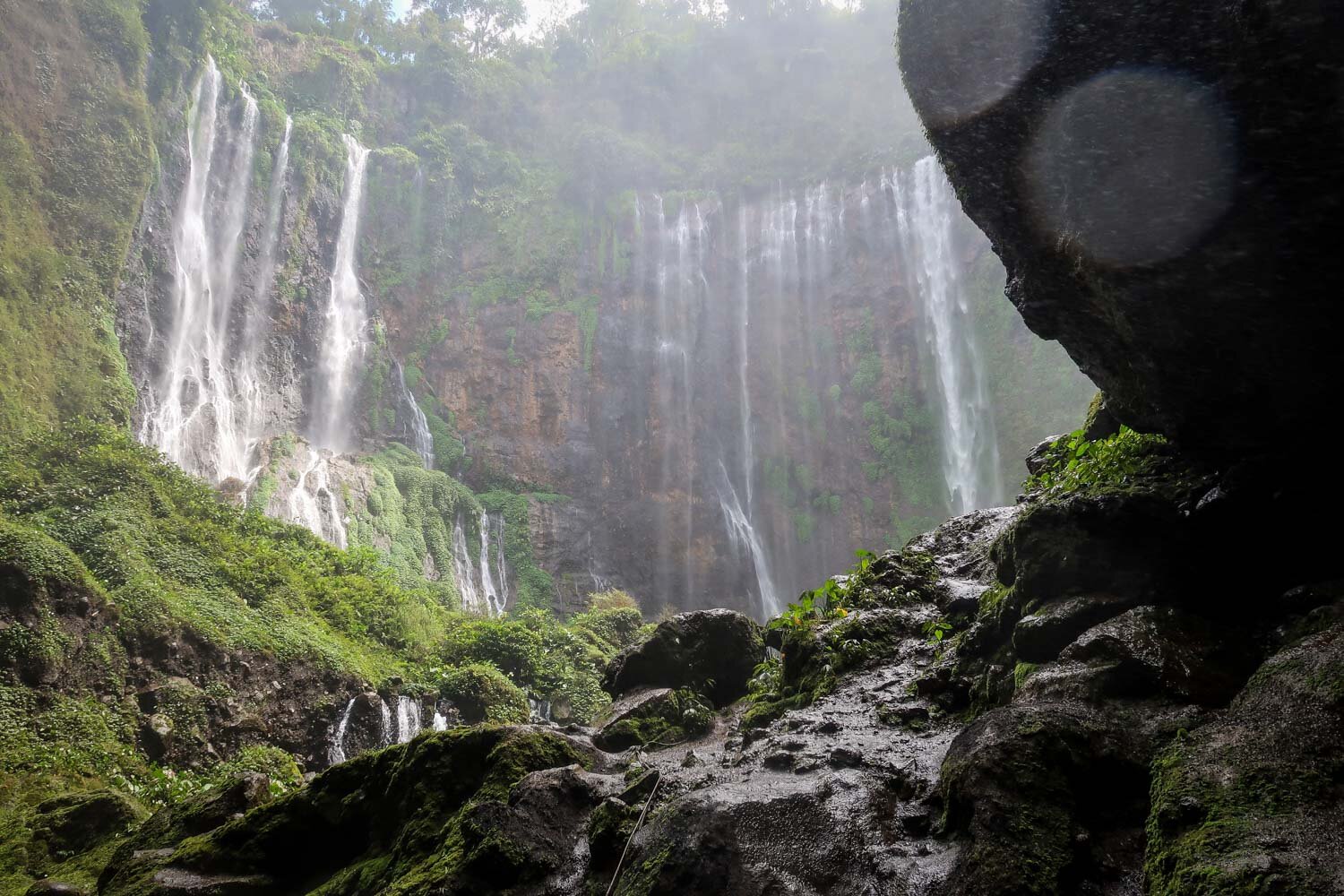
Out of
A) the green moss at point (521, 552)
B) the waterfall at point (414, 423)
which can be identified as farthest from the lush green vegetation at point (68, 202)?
the green moss at point (521, 552)

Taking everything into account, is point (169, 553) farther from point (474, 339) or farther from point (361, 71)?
point (361, 71)

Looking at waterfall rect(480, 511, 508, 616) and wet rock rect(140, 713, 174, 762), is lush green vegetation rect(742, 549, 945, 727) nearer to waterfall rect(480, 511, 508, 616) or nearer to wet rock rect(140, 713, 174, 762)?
wet rock rect(140, 713, 174, 762)

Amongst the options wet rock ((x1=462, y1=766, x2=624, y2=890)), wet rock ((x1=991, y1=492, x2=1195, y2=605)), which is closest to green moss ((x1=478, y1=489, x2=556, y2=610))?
wet rock ((x1=462, y1=766, x2=624, y2=890))

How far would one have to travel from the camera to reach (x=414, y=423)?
83.5 ft

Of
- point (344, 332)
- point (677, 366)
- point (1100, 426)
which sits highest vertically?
point (677, 366)

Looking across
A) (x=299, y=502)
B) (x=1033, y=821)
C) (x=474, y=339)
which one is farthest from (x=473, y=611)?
(x=1033, y=821)

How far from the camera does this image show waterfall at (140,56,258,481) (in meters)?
18.2

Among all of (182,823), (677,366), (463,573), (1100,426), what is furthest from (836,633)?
(677,366)

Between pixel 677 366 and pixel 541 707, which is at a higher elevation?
pixel 677 366

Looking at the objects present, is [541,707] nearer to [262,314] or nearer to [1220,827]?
[1220,827]

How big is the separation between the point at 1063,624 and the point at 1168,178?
2.19 meters

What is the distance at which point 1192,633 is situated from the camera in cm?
327

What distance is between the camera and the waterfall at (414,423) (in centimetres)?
Answer: 2505

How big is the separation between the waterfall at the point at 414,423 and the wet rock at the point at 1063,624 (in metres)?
22.8
